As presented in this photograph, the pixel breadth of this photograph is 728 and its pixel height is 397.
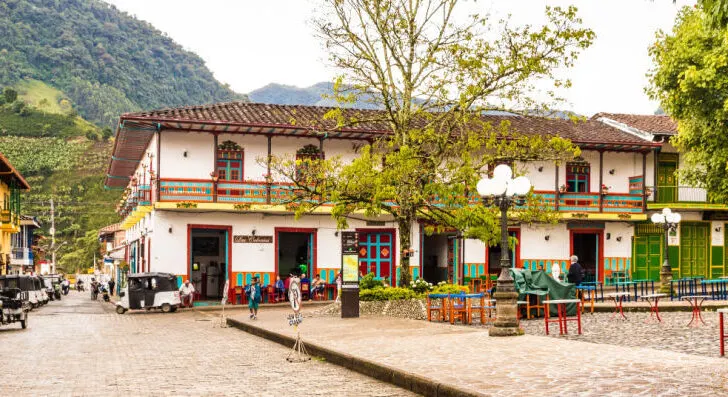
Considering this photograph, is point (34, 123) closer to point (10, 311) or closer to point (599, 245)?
point (599, 245)

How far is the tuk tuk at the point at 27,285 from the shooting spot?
31.6 metres

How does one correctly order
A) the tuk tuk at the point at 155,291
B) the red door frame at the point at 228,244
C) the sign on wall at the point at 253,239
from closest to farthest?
the tuk tuk at the point at 155,291
the red door frame at the point at 228,244
the sign on wall at the point at 253,239

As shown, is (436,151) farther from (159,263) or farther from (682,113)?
(159,263)

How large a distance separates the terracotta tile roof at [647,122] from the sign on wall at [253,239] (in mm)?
15532

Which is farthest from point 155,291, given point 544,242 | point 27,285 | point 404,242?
point 544,242

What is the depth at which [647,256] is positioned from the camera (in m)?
35.6

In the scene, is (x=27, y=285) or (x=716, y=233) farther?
(x=716, y=233)

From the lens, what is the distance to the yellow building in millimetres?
41947

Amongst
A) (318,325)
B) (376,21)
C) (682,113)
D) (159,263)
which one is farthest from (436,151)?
(159,263)

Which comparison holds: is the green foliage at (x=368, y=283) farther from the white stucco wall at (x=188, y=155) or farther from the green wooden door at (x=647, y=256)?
the green wooden door at (x=647, y=256)

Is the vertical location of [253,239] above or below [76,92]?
below

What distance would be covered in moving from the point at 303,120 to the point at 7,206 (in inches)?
938

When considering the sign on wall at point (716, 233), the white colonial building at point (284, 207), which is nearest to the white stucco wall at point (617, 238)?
the white colonial building at point (284, 207)

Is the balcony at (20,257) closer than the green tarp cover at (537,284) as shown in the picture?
No
